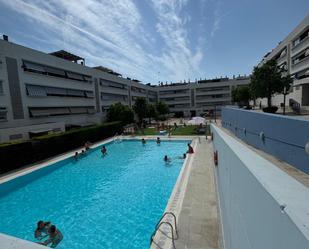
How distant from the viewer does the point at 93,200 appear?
11.9m

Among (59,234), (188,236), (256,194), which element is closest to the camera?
(256,194)

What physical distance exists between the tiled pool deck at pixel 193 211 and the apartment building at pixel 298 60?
2261 cm

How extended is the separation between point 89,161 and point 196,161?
10.6 metres

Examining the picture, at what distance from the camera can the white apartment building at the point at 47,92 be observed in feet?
71.8

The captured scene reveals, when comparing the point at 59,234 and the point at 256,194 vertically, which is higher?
the point at 256,194

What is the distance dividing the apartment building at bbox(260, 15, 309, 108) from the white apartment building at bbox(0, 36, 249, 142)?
1223 inches

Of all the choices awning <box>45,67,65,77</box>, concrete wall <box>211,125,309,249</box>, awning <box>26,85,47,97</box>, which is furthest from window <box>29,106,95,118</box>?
concrete wall <box>211,125,309,249</box>

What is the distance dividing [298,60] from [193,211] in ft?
112

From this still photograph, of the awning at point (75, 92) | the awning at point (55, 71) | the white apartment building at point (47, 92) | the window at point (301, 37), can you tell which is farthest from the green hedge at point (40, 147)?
the window at point (301, 37)

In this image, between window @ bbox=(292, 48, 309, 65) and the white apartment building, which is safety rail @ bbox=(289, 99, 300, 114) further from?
the white apartment building

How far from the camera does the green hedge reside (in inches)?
647

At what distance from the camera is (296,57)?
32.8m

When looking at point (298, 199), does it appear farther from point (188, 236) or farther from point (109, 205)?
point (109, 205)

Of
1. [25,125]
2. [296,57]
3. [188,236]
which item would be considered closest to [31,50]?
[25,125]
